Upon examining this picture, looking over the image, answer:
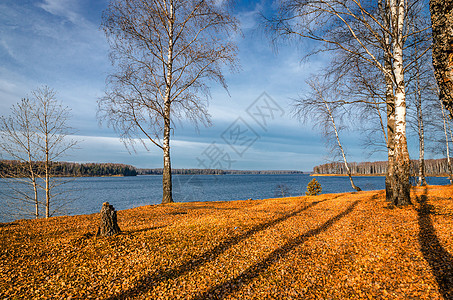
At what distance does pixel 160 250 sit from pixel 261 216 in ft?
13.5

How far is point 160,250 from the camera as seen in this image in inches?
208

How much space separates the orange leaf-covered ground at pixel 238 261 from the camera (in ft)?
12.5

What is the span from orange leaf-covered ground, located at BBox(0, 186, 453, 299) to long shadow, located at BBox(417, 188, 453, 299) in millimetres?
14

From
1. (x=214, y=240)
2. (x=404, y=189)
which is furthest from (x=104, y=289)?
(x=404, y=189)

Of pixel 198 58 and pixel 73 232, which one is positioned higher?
pixel 198 58

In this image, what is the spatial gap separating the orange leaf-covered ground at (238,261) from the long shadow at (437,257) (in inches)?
0.5

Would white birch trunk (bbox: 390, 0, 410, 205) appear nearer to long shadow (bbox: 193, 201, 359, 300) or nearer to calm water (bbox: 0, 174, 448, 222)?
long shadow (bbox: 193, 201, 359, 300)

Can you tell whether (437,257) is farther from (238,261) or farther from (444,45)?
(444,45)

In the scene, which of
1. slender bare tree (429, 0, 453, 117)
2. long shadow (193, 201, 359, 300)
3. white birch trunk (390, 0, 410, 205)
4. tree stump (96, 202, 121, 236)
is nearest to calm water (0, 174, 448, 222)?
tree stump (96, 202, 121, 236)

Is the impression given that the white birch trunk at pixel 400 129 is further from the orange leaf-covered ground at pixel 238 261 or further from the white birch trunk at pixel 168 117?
the white birch trunk at pixel 168 117

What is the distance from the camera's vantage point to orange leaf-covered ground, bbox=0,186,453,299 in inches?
150

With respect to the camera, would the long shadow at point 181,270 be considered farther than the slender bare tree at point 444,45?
Yes

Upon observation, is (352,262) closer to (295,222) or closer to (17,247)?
(295,222)

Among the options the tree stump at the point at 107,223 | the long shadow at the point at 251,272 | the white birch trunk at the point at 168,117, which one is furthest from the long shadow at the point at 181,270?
the white birch trunk at the point at 168,117
